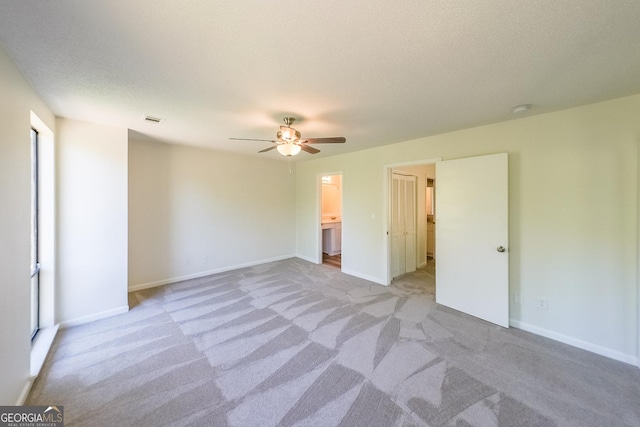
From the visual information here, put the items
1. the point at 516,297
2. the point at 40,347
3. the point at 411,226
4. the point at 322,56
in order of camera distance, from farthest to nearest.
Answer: the point at 411,226 → the point at 516,297 → the point at 40,347 → the point at 322,56

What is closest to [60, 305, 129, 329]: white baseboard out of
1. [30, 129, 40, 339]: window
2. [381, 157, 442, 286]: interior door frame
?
[30, 129, 40, 339]: window

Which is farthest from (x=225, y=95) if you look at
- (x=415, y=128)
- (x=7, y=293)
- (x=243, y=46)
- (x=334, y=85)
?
(x=415, y=128)

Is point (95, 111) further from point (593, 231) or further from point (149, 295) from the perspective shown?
point (593, 231)

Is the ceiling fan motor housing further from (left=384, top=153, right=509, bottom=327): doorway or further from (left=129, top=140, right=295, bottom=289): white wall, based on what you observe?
(left=129, top=140, right=295, bottom=289): white wall

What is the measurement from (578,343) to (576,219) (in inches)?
50.8

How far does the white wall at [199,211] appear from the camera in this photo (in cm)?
401

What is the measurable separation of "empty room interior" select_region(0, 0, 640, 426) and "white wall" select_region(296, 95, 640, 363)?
18 millimetres

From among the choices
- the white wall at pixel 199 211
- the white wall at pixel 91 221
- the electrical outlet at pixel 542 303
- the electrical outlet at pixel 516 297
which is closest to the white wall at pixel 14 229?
the white wall at pixel 91 221

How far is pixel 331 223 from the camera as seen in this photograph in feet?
21.7

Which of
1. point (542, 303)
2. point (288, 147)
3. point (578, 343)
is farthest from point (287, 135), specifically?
point (578, 343)

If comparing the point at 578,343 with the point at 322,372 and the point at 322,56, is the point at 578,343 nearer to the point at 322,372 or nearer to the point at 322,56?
the point at 322,372

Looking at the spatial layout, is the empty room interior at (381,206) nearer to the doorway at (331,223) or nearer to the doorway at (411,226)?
the doorway at (411,226)

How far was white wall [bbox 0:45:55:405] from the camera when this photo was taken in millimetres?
1540

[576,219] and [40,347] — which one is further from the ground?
[576,219]
